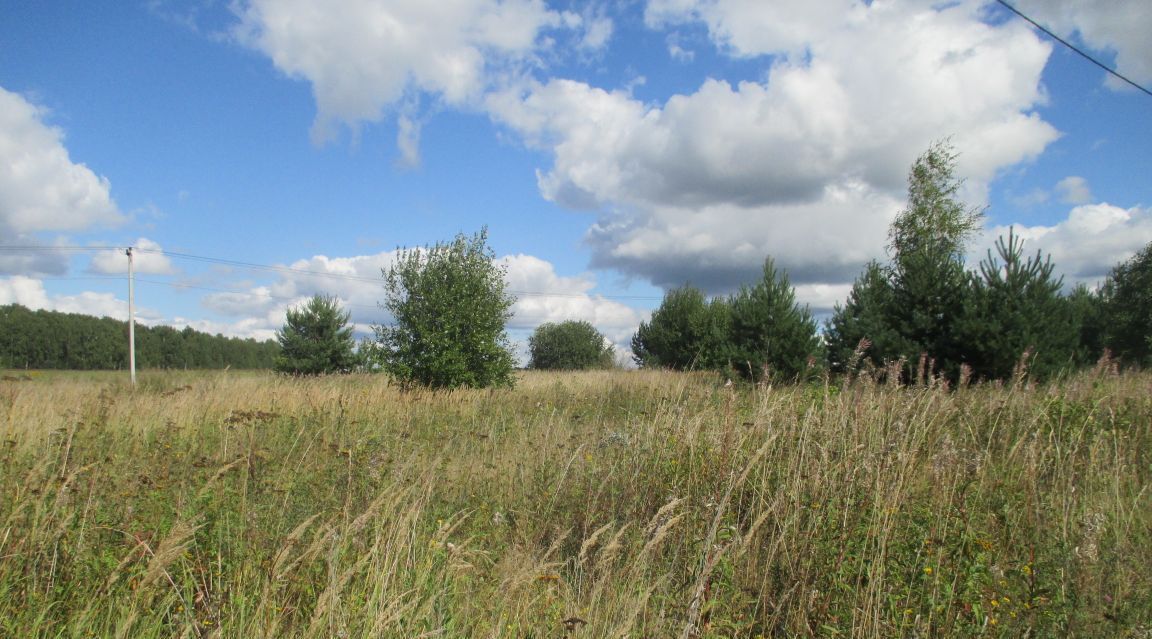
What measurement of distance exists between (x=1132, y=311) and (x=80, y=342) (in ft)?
358

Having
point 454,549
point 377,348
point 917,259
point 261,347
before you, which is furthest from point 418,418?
point 261,347

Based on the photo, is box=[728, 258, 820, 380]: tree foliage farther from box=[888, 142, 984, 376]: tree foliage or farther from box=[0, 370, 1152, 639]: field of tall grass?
box=[0, 370, 1152, 639]: field of tall grass

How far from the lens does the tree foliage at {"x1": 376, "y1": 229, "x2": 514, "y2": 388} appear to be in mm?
16406

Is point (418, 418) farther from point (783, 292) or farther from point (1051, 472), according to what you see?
point (783, 292)

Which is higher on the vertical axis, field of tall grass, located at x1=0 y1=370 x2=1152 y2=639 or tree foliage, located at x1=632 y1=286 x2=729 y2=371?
tree foliage, located at x1=632 y1=286 x2=729 y2=371

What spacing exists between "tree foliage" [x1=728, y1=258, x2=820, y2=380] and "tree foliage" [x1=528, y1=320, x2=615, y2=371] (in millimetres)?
39824

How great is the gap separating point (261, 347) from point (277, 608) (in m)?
128

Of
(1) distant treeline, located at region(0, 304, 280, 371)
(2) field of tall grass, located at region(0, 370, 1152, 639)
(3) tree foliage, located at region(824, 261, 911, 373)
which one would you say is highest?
(1) distant treeline, located at region(0, 304, 280, 371)

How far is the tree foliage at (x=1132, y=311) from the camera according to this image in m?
33.9

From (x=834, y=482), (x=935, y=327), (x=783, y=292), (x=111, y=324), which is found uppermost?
(x=111, y=324)

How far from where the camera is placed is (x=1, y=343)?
242 ft

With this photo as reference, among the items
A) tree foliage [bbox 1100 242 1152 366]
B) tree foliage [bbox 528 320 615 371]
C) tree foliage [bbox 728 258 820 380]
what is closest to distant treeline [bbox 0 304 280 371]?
tree foliage [bbox 528 320 615 371]

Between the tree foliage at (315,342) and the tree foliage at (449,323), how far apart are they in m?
17.7

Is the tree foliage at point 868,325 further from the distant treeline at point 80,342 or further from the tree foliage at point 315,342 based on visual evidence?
the distant treeline at point 80,342
